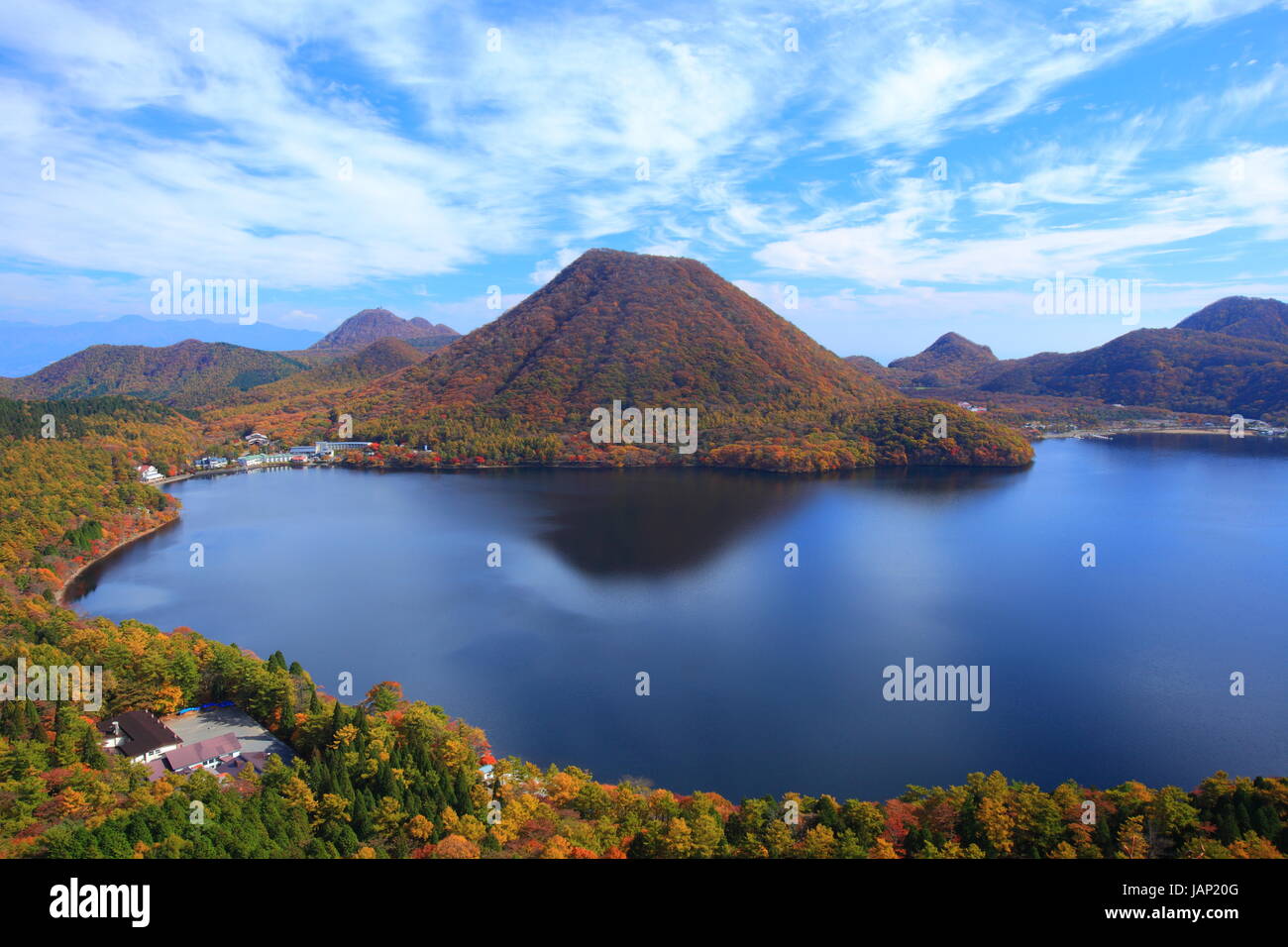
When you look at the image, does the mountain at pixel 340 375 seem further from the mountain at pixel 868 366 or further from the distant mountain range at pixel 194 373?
the mountain at pixel 868 366

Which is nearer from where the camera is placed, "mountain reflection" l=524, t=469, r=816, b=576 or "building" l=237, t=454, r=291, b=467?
"mountain reflection" l=524, t=469, r=816, b=576

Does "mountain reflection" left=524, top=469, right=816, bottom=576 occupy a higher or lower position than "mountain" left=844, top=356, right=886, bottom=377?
lower

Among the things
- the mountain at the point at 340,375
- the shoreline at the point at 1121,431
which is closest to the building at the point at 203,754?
the shoreline at the point at 1121,431

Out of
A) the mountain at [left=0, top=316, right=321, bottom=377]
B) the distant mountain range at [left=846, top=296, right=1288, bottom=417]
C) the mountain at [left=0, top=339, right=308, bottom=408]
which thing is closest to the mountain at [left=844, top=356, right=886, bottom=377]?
the distant mountain range at [left=846, top=296, right=1288, bottom=417]

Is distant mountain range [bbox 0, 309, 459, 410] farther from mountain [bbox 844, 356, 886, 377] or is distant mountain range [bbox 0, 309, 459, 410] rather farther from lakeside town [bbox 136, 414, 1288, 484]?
mountain [bbox 844, 356, 886, 377]

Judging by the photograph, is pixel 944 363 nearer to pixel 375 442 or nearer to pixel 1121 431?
pixel 1121 431
